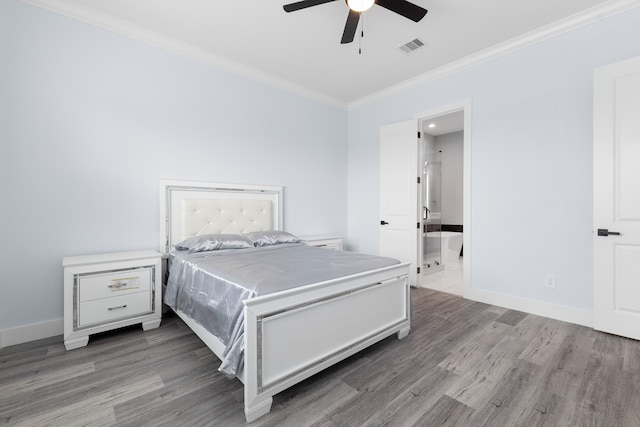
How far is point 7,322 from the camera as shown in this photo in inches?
89.9

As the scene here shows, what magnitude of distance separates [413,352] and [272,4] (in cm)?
307

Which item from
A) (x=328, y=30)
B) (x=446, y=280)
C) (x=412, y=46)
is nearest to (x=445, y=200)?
(x=446, y=280)

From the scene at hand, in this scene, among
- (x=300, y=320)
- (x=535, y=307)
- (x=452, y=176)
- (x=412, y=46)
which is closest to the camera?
(x=300, y=320)

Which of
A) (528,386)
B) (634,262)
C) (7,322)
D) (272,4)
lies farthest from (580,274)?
(7,322)

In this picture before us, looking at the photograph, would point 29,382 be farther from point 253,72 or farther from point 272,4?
point 253,72

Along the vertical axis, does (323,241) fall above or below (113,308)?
above

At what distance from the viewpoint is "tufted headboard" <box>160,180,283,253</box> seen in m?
3.01

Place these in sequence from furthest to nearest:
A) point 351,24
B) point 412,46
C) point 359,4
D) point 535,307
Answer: point 412,46 < point 535,307 < point 351,24 < point 359,4

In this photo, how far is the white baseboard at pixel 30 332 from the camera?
2252 millimetres

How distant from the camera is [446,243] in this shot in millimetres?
5668

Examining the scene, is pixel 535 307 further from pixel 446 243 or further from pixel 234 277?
pixel 234 277

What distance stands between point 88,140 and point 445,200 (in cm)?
672

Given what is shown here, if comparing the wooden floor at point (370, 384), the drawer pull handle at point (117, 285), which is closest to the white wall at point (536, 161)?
the wooden floor at point (370, 384)

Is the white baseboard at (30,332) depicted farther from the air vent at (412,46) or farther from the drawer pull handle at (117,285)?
the air vent at (412,46)
